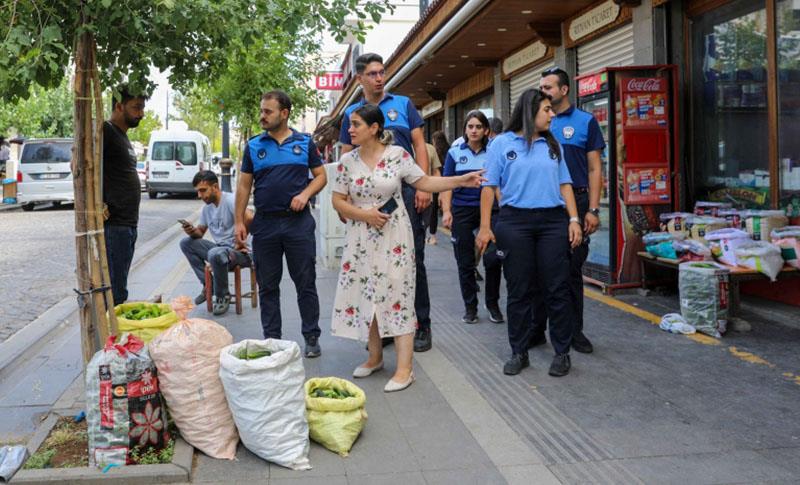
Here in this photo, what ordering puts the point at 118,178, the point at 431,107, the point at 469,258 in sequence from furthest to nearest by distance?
the point at 431,107 < the point at 469,258 < the point at 118,178

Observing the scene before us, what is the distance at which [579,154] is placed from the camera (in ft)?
18.6

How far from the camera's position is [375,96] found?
218 inches

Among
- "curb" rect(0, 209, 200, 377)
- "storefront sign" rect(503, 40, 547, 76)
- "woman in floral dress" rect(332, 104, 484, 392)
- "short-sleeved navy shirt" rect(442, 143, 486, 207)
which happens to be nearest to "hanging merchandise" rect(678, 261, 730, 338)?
"short-sleeved navy shirt" rect(442, 143, 486, 207)

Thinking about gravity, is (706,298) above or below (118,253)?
below

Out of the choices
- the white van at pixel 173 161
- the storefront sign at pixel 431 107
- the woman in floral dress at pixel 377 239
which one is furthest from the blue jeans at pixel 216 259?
the white van at pixel 173 161

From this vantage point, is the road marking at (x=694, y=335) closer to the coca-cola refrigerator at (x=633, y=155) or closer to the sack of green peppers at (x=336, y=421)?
the coca-cola refrigerator at (x=633, y=155)

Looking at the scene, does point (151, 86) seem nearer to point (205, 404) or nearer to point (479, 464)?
point (205, 404)

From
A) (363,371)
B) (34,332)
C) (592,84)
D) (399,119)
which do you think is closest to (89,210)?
(363,371)

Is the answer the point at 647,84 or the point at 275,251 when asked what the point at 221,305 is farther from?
the point at 647,84

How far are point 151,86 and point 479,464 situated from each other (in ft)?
9.14

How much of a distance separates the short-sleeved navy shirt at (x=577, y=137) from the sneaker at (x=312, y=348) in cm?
221

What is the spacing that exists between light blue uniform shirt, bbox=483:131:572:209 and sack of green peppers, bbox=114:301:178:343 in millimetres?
2129

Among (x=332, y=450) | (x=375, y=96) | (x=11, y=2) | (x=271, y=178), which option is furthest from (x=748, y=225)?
(x=11, y=2)

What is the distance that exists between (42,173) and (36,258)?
11938 mm
